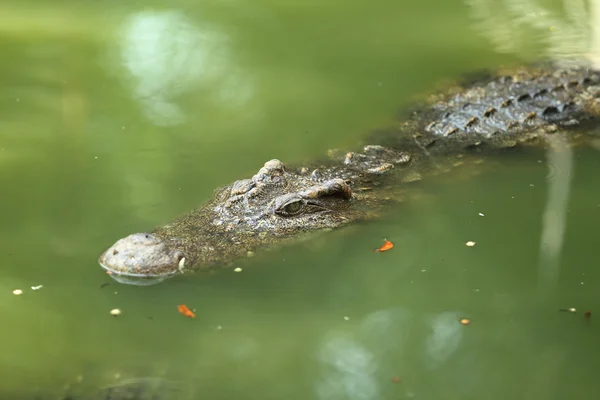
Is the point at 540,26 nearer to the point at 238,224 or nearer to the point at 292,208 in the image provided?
the point at 292,208

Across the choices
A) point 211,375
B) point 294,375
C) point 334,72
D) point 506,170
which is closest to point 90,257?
point 211,375

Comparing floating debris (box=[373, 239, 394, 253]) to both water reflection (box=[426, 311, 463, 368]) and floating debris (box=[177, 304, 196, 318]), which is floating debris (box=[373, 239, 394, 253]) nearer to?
water reflection (box=[426, 311, 463, 368])

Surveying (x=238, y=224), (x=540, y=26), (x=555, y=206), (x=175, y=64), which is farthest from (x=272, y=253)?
(x=540, y=26)

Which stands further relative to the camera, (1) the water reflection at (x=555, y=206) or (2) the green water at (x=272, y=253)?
(1) the water reflection at (x=555, y=206)

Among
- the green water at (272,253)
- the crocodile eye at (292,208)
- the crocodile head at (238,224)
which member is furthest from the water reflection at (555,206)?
the crocodile eye at (292,208)

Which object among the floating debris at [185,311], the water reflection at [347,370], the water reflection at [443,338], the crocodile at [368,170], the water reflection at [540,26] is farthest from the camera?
the water reflection at [540,26]

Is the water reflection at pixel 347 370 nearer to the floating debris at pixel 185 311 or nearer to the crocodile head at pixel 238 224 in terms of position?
the floating debris at pixel 185 311
